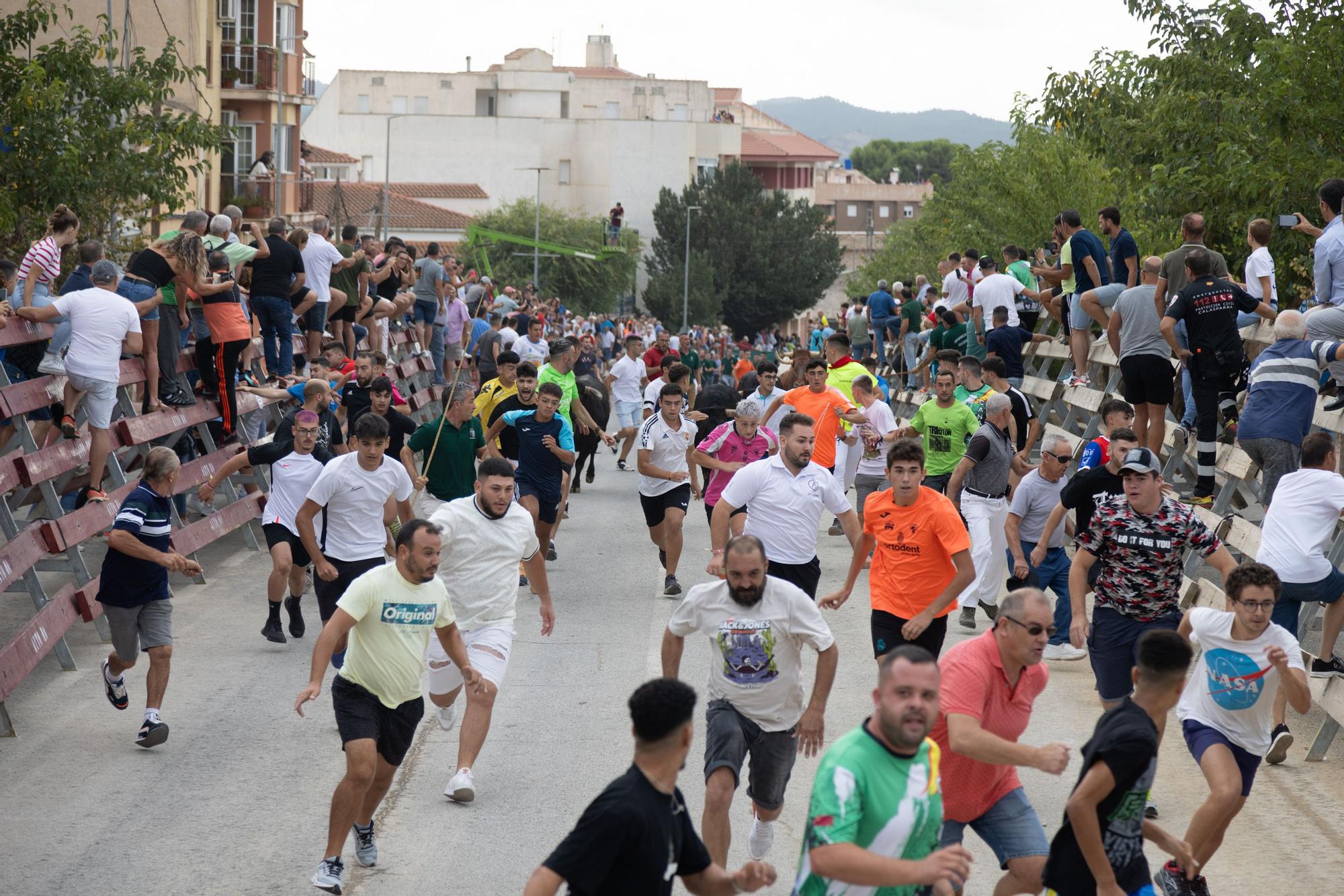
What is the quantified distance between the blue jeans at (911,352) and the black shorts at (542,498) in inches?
496

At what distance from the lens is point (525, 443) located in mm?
13234

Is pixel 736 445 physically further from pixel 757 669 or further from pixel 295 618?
pixel 757 669

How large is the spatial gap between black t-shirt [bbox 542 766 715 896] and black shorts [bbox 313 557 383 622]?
5723 mm

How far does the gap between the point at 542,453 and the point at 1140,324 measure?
5430 millimetres

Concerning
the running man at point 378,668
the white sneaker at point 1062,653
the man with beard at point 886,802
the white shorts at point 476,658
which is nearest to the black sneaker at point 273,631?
the white shorts at point 476,658

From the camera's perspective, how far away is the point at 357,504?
32.8 feet

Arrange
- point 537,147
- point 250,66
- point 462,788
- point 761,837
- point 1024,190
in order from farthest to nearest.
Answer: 1. point 537,147
2. point 250,66
3. point 1024,190
4. point 462,788
5. point 761,837

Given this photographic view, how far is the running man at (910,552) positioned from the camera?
330 inches

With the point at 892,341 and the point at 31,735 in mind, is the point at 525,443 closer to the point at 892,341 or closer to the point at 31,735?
the point at 31,735

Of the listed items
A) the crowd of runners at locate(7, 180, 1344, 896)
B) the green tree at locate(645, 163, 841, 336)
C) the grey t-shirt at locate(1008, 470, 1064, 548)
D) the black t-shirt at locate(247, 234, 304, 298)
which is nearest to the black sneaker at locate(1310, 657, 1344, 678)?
the crowd of runners at locate(7, 180, 1344, 896)

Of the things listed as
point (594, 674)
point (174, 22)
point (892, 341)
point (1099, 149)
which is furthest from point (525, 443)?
point (174, 22)

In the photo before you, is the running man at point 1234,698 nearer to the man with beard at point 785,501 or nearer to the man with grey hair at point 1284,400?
the man with beard at point 785,501

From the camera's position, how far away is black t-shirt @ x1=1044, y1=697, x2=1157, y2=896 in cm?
528

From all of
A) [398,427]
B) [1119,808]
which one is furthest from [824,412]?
[1119,808]
